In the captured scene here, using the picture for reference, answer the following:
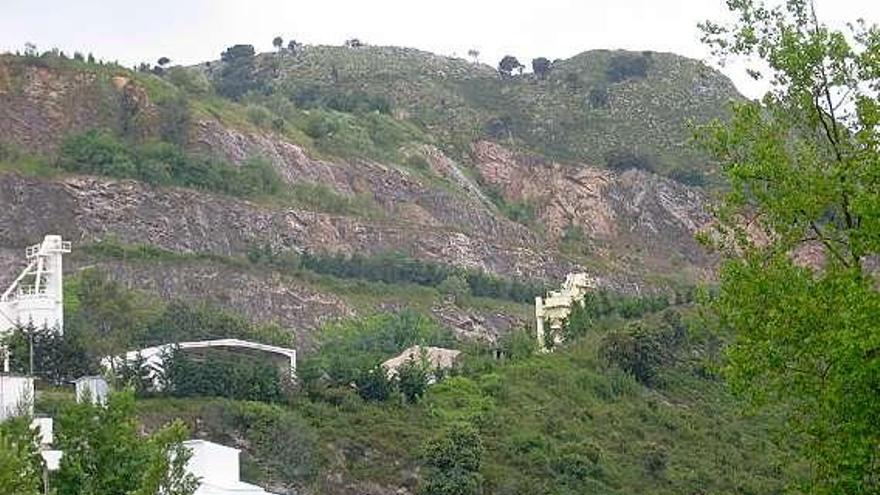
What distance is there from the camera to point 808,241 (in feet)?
60.1

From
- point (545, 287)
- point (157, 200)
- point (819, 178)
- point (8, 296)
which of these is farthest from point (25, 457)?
point (545, 287)

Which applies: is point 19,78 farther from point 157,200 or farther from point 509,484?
point 509,484

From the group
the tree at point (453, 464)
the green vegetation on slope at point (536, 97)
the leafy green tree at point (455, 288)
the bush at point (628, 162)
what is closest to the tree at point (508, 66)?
the green vegetation on slope at point (536, 97)

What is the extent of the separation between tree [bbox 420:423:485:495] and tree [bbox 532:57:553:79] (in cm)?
7843

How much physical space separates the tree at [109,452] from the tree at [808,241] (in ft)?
29.4

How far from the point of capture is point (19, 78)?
7838 centimetres

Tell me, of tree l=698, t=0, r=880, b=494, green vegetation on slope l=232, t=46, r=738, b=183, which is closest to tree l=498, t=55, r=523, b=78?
green vegetation on slope l=232, t=46, r=738, b=183

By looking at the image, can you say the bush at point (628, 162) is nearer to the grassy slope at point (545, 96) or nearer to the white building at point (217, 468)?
the grassy slope at point (545, 96)

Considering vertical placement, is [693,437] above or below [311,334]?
below

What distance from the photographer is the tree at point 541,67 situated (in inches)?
4882

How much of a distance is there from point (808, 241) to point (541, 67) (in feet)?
352

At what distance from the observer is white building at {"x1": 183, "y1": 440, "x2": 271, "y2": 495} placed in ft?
113

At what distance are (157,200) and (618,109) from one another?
48387 millimetres

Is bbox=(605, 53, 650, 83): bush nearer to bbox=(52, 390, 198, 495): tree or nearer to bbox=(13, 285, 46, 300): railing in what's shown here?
bbox=(13, 285, 46, 300): railing
